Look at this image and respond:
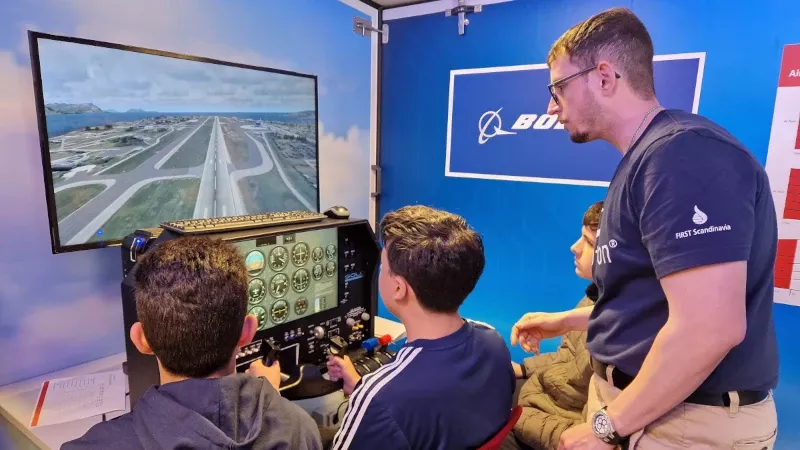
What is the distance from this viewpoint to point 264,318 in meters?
1.46

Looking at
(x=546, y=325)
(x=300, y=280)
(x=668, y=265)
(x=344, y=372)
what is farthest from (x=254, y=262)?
(x=668, y=265)

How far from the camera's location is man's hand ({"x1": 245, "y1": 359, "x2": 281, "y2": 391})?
4.44 ft

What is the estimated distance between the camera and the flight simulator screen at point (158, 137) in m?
1.53

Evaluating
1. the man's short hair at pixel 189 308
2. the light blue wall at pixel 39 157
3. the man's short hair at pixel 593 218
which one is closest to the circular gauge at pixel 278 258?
the man's short hair at pixel 189 308

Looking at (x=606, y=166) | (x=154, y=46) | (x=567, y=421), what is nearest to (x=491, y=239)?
(x=606, y=166)

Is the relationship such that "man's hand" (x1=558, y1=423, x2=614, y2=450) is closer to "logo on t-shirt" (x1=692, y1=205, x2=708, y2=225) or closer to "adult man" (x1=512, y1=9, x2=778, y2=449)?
"adult man" (x1=512, y1=9, x2=778, y2=449)

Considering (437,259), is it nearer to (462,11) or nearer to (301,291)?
(301,291)

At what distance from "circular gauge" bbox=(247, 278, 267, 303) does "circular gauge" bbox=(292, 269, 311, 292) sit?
0.12 meters

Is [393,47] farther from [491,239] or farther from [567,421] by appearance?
[567,421]

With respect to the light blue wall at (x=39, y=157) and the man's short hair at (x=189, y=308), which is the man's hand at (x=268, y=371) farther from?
the light blue wall at (x=39, y=157)

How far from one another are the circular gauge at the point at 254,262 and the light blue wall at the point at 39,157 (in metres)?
0.75

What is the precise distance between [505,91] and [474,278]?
1682mm

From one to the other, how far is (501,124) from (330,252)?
1389mm

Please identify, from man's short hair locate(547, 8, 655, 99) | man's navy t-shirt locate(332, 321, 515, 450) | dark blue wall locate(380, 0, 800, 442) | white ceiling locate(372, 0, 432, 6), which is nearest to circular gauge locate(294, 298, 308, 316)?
man's navy t-shirt locate(332, 321, 515, 450)
